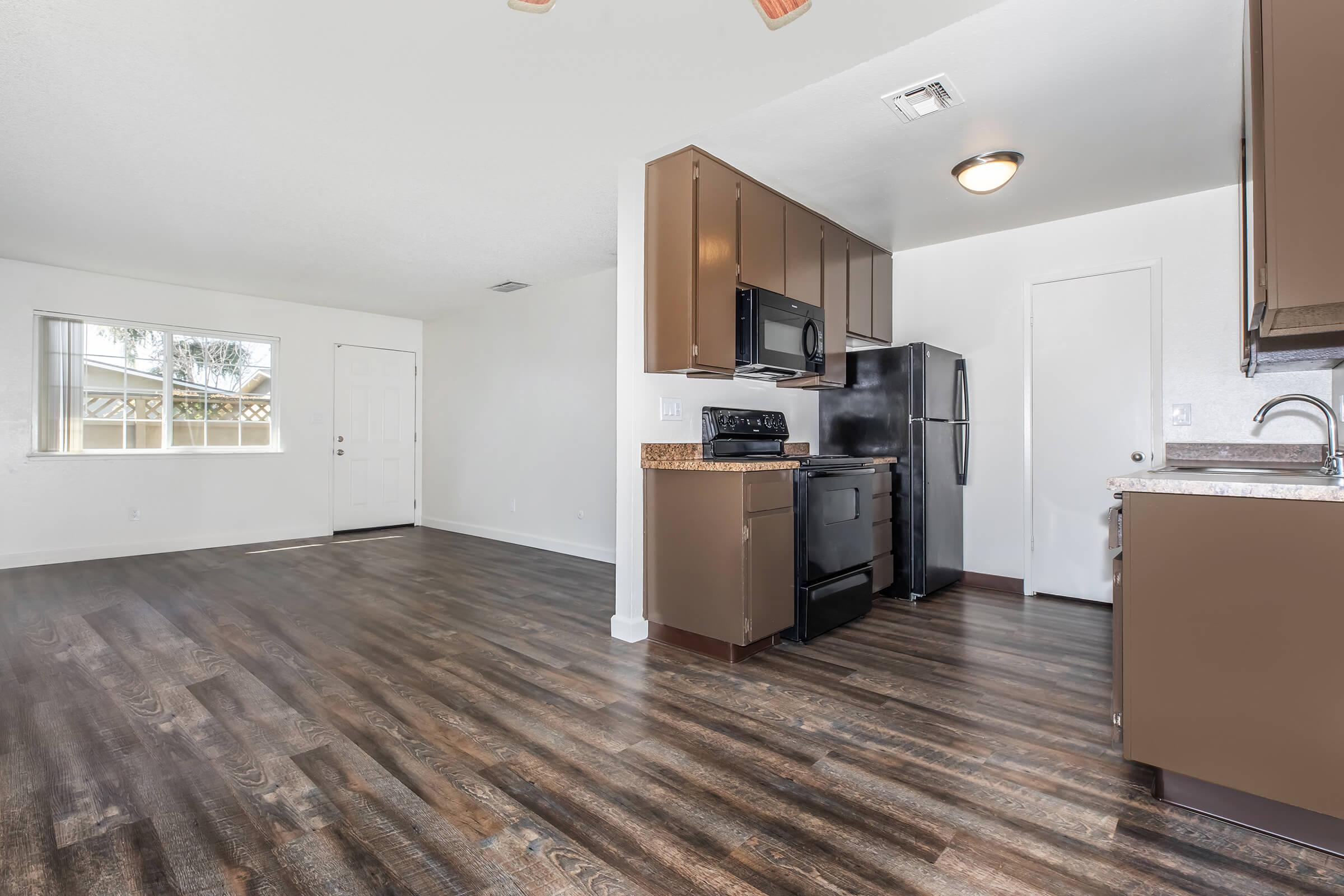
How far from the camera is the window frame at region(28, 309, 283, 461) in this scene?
201 inches

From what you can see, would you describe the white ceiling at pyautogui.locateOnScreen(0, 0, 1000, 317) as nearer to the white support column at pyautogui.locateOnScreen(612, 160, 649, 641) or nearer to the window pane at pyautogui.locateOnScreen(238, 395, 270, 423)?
the white support column at pyautogui.locateOnScreen(612, 160, 649, 641)

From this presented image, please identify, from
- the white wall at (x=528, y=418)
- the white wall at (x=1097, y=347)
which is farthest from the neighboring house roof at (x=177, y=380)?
the white wall at (x=1097, y=347)

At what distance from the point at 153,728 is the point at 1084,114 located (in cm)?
445

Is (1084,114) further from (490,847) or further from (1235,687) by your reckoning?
(490,847)

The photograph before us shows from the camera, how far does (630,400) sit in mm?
3158

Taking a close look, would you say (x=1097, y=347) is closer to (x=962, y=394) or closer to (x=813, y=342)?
(x=962, y=394)

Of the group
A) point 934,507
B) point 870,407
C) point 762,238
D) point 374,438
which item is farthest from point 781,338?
point 374,438

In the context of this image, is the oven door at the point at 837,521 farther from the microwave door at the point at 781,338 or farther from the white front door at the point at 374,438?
the white front door at the point at 374,438

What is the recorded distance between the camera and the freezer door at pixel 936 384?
3.97 m

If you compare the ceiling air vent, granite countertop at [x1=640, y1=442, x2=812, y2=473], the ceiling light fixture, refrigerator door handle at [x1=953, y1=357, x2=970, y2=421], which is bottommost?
granite countertop at [x1=640, y1=442, x2=812, y2=473]

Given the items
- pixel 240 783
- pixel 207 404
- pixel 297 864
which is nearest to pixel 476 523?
pixel 207 404

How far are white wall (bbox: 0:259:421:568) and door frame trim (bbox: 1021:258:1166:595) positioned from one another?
6498mm

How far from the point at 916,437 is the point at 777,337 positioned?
1.28 meters

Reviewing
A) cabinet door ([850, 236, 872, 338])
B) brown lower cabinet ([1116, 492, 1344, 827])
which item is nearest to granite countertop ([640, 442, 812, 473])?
brown lower cabinet ([1116, 492, 1344, 827])
